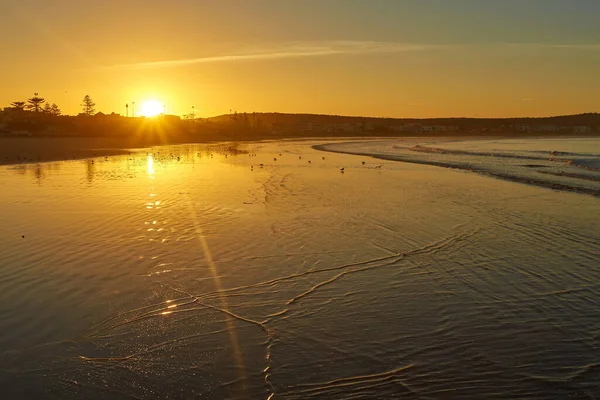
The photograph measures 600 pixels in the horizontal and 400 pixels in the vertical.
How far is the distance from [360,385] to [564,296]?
411 centimetres

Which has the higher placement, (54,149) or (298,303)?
(54,149)

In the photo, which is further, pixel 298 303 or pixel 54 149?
pixel 54 149

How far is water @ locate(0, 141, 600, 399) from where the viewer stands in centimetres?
497

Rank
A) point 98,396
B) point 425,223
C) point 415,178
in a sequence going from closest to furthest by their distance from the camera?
point 98,396
point 425,223
point 415,178

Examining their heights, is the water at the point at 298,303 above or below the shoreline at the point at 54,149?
below

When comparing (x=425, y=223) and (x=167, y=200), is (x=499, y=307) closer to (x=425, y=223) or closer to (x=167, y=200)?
(x=425, y=223)

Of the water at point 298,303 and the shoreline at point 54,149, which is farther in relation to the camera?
the shoreline at point 54,149

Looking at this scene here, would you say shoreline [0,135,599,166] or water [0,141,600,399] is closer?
water [0,141,600,399]

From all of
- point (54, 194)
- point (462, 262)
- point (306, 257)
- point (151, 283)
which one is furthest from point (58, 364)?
point (54, 194)

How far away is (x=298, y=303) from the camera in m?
7.03

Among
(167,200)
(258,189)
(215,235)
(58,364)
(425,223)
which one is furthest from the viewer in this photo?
(258,189)

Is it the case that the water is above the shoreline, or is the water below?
below

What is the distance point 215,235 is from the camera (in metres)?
11.2

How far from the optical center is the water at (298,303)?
4.97 m
